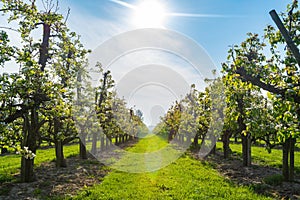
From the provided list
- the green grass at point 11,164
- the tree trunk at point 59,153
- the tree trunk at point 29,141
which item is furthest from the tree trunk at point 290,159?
the green grass at point 11,164

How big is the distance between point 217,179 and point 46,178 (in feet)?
29.5

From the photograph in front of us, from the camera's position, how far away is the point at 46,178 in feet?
42.5

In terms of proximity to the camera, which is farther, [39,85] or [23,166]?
[23,166]

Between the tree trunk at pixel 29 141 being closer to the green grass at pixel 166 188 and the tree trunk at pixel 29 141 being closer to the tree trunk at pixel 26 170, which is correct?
the tree trunk at pixel 26 170

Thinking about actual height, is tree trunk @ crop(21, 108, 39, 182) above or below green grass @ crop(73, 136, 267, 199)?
above

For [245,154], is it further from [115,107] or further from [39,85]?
[115,107]

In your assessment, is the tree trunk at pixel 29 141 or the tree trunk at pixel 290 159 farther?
the tree trunk at pixel 290 159

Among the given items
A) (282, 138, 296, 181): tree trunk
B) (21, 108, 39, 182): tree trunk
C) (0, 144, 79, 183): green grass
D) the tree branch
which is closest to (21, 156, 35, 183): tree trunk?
(21, 108, 39, 182): tree trunk

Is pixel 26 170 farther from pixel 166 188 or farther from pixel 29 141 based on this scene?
pixel 166 188

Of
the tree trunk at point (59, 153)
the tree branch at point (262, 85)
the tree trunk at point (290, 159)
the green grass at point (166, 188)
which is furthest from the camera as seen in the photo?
the tree trunk at point (59, 153)

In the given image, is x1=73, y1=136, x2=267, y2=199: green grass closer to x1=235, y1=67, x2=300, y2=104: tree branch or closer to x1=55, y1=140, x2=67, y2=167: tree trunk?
x1=55, y1=140, x2=67, y2=167: tree trunk

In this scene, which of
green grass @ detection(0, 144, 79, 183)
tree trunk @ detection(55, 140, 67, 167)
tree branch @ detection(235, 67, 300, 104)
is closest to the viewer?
tree branch @ detection(235, 67, 300, 104)

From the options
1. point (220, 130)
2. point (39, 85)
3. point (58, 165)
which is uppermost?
point (39, 85)

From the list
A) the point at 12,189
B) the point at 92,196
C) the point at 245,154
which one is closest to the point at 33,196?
the point at 12,189
